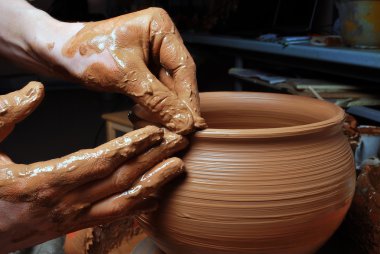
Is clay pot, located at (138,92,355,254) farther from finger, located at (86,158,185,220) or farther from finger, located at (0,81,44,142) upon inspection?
finger, located at (0,81,44,142)

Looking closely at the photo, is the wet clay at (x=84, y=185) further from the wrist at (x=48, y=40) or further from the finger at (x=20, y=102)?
the wrist at (x=48, y=40)

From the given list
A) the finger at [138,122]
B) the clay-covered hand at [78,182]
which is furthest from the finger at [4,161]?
the finger at [138,122]

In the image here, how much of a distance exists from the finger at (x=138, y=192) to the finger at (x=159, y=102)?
0.06m

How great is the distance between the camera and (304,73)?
2.49m

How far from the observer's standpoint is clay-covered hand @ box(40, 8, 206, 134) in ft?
2.50

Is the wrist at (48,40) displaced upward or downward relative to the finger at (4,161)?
upward

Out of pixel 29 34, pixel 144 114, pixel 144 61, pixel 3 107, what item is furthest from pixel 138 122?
pixel 29 34

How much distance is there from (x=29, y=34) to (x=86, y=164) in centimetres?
49

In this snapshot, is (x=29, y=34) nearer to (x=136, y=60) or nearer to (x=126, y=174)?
(x=136, y=60)

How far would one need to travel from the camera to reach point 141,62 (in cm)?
81

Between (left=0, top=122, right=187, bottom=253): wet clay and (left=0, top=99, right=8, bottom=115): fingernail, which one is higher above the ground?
(left=0, top=99, right=8, bottom=115): fingernail

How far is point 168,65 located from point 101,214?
31 cm

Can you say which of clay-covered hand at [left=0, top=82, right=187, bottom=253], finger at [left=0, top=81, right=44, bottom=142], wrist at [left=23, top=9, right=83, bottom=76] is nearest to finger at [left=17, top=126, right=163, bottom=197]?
clay-covered hand at [left=0, top=82, right=187, bottom=253]

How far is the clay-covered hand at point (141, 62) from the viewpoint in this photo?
76 cm
